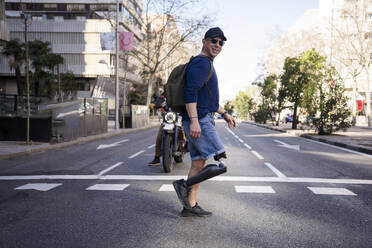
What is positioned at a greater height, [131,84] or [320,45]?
[320,45]

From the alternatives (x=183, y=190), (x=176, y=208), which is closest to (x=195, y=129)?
(x=183, y=190)

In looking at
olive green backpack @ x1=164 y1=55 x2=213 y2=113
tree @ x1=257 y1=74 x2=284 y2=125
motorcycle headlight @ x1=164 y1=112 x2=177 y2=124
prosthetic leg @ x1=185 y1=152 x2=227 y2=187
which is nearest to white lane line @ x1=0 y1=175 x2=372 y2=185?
motorcycle headlight @ x1=164 y1=112 x2=177 y2=124

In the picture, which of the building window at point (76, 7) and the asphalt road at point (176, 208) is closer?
the asphalt road at point (176, 208)

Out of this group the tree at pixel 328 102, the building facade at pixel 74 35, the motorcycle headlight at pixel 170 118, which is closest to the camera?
the motorcycle headlight at pixel 170 118

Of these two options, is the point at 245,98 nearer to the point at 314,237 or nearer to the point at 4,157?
the point at 4,157

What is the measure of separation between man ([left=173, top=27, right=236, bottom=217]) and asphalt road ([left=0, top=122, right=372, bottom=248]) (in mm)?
528

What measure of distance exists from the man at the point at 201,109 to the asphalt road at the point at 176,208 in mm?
528

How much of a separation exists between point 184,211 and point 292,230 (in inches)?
45.0

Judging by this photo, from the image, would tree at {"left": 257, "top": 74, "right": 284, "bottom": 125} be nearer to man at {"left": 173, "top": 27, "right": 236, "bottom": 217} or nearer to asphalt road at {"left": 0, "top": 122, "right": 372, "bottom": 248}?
asphalt road at {"left": 0, "top": 122, "right": 372, "bottom": 248}

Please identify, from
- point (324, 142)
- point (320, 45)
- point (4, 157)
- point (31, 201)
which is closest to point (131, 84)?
point (320, 45)

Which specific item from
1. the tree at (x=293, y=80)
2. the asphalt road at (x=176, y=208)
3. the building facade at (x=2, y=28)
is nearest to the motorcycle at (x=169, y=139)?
the asphalt road at (x=176, y=208)

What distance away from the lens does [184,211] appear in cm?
411

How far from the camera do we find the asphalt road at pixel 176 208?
3379 mm

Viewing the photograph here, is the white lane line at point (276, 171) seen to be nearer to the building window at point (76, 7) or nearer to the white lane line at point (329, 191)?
the white lane line at point (329, 191)
